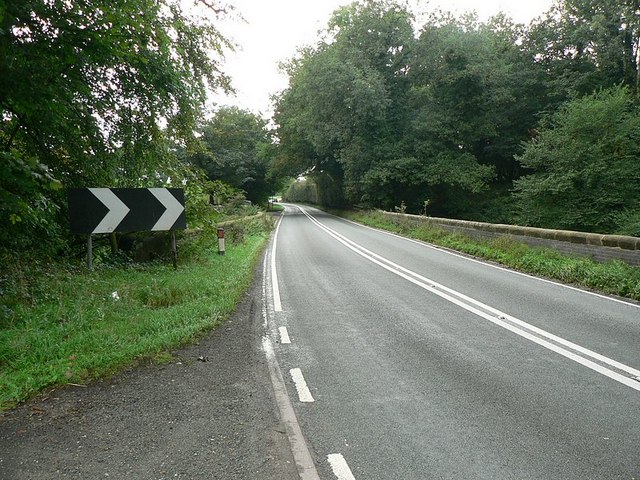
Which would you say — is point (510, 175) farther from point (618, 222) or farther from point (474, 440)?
point (474, 440)

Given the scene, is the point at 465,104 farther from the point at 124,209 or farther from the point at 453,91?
the point at 124,209

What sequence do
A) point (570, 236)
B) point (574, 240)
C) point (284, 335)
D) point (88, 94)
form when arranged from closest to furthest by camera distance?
point (284, 335) → point (88, 94) → point (574, 240) → point (570, 236)

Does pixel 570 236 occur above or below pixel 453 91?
below

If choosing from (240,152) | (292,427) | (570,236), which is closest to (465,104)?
(570,236)

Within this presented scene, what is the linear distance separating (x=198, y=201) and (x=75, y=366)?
6.35 m

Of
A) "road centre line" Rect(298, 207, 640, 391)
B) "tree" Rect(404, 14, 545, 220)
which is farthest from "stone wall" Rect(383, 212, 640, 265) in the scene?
"tree" Rect(404, 14, 545, 220)

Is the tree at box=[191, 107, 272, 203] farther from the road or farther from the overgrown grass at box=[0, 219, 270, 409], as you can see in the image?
the road

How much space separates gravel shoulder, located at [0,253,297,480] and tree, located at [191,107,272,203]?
3921cm

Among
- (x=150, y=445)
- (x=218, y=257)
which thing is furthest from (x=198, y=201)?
(x=150, y=445)

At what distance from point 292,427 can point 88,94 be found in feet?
21.5

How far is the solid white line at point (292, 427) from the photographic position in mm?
2732

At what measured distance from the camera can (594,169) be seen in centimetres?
1947

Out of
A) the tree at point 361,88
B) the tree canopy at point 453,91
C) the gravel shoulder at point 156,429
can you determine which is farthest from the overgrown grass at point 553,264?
the tree at point 361,88

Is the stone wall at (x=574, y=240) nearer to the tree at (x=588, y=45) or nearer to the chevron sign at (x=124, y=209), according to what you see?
the chevron sign at (x=124, y=209)
